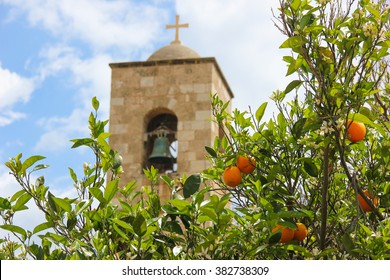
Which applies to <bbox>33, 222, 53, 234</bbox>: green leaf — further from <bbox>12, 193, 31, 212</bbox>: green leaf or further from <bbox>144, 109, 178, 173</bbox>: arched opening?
<bbox>144, 109, 178, 173</bbox>: arched opening

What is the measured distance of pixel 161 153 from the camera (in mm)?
12633

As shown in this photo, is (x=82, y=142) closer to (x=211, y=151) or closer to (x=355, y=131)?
(x=211, y=151)

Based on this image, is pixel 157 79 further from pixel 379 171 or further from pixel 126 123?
pixel 379 171

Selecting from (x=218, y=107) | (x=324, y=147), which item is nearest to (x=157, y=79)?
(x=218, y=107)

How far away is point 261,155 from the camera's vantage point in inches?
124

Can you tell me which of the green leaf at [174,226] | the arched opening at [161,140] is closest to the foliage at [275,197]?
the green leaf at [174,226]

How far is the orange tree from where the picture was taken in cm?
257

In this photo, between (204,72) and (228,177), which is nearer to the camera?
(228,177)

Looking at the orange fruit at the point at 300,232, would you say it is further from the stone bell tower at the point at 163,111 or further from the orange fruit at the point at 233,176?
the stone bell tower at the point at 163,111

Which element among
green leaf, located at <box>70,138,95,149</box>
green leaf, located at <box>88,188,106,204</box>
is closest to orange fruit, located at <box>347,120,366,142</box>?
green leaf, located at <box>88,188,106,204</box>

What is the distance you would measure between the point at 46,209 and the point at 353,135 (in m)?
1.21

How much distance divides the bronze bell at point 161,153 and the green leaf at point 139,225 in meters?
10.0

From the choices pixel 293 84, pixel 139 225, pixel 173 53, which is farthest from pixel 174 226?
pixel 173 53

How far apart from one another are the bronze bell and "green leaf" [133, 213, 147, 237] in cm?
1003
